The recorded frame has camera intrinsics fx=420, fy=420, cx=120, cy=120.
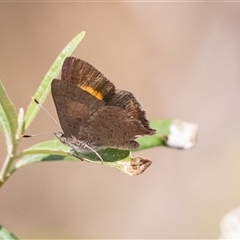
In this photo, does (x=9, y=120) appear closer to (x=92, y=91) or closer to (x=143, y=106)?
(x=92, y=91)

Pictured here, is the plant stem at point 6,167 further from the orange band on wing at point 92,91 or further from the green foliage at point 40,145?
the orange band on wing at point 92,91

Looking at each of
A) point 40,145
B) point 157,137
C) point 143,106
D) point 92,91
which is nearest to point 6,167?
point 40,145

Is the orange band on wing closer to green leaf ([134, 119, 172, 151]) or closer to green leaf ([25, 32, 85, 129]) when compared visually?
green leaf ([25, 32, 85, 129])

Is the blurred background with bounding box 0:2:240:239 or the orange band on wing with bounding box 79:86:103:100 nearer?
the orange band on wing with bounding box 79:86:103:100

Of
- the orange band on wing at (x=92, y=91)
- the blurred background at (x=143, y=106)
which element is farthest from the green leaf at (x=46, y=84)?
the blurred background at (x=143, y=106)

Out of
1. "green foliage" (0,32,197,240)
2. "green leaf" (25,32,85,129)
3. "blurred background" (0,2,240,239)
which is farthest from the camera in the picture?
"blurred background" (0,2,240,239)

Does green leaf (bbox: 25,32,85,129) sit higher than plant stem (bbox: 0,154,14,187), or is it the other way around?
green leaf (bbox: 25,32,85,129)

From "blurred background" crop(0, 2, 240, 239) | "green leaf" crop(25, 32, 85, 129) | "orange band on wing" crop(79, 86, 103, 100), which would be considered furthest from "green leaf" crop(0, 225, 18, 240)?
"blurred background" crop(0, 2, 240, 239)

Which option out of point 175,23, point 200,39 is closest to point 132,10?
point 175,23
